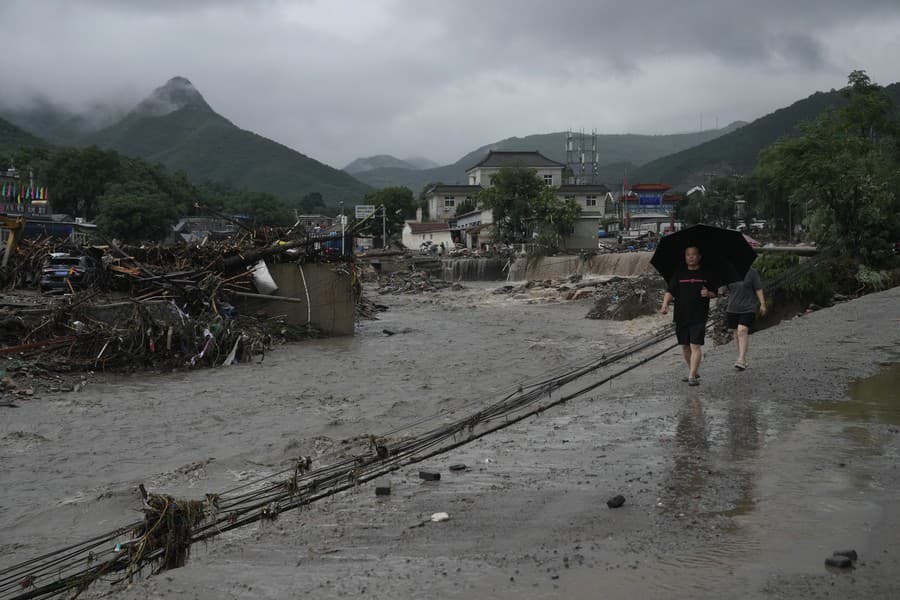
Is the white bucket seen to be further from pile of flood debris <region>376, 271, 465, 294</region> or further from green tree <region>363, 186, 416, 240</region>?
green tree <region>363, 186, 416, 240</region>

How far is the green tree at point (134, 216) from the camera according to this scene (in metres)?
66.1

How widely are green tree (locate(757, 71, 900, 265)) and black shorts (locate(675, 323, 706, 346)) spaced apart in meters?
13.4

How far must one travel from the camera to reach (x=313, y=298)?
21.1 metres

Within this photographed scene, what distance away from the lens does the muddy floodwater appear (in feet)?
12.9

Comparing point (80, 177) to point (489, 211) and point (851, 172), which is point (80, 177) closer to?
point (489, 211)

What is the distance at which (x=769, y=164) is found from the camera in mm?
49250

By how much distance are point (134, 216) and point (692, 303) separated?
6466cm

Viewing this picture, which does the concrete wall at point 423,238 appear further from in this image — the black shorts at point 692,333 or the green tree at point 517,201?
the black shorts at point 692,333

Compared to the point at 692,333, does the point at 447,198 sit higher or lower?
higher

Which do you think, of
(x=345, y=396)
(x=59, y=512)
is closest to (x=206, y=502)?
(x=59, y=512)

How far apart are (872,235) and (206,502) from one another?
1951cm

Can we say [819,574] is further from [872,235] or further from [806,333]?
[872,235]

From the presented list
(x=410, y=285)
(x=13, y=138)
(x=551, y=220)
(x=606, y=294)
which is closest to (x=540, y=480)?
(x=606, y=294)

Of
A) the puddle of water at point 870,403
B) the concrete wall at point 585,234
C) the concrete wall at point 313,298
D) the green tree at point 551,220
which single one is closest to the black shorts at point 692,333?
the puddle of water at point 870,403
